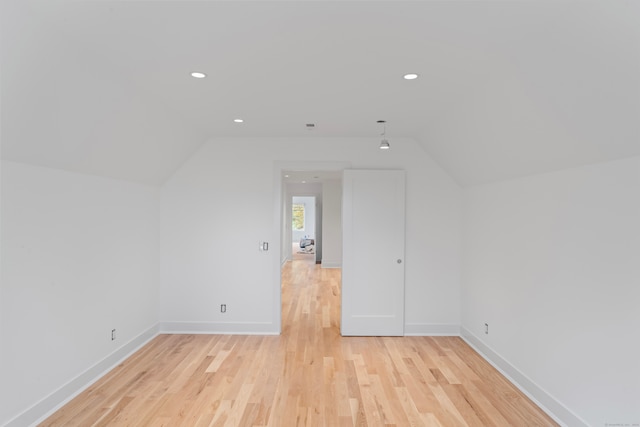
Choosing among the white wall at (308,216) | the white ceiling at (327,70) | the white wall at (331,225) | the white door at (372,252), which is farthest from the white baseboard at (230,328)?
the white wall at (308,216)

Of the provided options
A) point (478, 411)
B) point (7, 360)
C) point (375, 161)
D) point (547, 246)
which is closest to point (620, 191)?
point (547, 246)

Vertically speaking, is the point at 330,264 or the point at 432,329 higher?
the point at 330,264

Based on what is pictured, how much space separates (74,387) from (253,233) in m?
2.31

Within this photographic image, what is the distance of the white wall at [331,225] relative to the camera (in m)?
9.87

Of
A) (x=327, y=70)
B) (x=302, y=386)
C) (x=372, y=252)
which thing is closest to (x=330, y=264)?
(x=372, y=252)

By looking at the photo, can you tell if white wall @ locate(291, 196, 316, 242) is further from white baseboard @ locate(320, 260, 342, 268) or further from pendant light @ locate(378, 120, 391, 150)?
pendant light @ locate(378, 120, 391, 150)

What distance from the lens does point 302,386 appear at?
10.1 ft

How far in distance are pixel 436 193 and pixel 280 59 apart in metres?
2.92

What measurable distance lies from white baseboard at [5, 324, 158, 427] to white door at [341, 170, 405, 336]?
2414 millimetres

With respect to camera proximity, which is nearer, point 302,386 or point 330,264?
point 302,386

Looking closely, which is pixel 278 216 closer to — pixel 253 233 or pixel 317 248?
pixel 253 233

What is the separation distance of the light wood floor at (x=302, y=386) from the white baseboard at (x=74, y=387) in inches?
2.9

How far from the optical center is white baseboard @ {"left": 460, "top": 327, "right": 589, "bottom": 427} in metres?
2.46

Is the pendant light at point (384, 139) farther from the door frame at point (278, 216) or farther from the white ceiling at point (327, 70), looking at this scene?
the door frame at point (278, 216)
